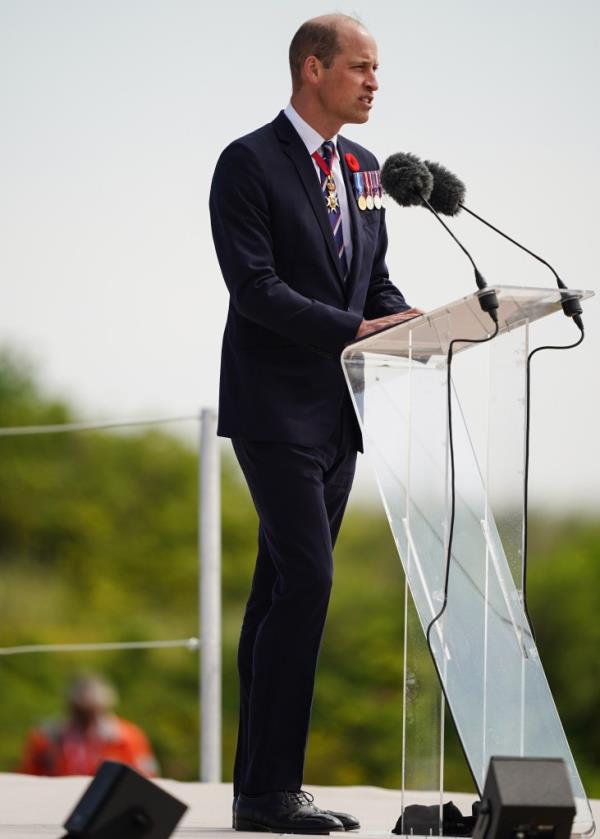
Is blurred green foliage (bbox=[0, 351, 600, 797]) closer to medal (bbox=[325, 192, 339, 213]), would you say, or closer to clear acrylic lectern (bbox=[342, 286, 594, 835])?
medal (bbox=[325, 192, 339, 213])

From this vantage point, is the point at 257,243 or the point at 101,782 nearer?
the point at 101,782

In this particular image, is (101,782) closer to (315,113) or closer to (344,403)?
(344,403)

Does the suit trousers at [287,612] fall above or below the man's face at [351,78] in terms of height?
below

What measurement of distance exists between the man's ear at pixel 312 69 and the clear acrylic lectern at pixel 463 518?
1.57ft

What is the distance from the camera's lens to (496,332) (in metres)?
2.06

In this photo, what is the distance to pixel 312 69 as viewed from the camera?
2.43m

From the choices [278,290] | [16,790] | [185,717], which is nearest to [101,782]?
[278,290]

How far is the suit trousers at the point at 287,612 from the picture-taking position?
2.30 m

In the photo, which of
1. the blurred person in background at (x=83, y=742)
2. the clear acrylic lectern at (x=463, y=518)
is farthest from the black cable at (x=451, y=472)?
the blurred person in background at (x=83, y=742)

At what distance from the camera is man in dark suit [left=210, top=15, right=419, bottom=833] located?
230 centimetres

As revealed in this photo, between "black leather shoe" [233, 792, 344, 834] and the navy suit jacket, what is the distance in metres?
0.53

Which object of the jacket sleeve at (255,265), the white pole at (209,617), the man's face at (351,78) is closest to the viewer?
the jacket sleeve at (255,265)

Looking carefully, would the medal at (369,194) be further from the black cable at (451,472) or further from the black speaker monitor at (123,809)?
the black speaker monitor at (123,809)

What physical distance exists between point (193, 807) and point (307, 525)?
0.74 m
